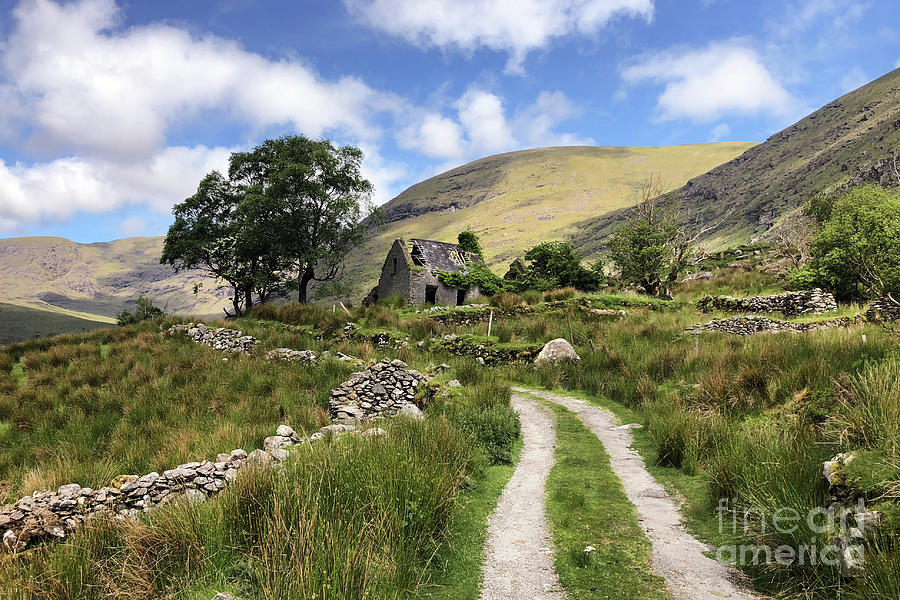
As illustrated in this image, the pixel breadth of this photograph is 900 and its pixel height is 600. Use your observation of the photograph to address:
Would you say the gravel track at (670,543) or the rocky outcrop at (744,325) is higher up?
the rocky outcrop at (744,325)

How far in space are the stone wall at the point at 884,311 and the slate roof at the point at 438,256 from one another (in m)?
25.8

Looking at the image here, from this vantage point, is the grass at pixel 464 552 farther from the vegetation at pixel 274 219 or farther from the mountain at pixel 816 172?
the mountain at pixel 816 172

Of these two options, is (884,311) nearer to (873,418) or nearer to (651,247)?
(873,418)

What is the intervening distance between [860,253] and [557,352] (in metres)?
15.2

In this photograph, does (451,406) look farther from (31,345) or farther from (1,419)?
(31,345)

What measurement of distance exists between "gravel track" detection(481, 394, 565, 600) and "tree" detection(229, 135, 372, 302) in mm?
28456

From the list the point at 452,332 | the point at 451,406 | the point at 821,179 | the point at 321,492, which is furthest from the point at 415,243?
the point at 821,179

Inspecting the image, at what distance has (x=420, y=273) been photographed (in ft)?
110

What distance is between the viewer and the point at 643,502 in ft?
20.4

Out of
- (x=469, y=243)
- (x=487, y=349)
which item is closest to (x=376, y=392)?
(x=487, y=349)

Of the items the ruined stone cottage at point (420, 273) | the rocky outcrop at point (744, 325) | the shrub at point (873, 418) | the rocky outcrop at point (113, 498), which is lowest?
the rocky outcrop at point (113, 498)

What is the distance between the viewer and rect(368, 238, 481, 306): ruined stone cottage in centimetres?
3353

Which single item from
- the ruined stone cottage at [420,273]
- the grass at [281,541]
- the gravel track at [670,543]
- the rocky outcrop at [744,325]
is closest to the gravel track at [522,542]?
the gravel track at [670,543]

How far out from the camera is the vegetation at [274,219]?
106 ft
